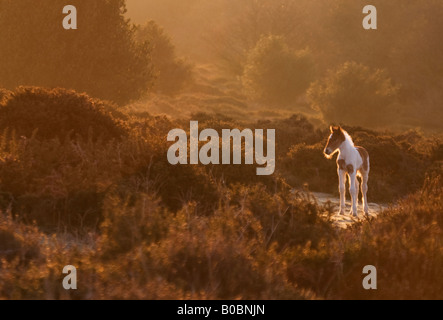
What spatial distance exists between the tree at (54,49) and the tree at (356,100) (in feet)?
87.5

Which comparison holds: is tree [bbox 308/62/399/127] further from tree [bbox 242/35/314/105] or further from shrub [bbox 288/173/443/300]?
shrub [bbox 288/173/443/300]

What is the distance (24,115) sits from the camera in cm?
1678

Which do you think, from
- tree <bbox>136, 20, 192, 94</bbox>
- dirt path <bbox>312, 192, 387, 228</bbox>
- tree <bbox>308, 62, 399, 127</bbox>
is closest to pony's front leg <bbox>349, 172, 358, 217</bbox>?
dirt path <bbox>312, 192, 387, 228</bbox>

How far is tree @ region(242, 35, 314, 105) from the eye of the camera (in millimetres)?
72562

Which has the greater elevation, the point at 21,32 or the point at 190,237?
the point at 21,32

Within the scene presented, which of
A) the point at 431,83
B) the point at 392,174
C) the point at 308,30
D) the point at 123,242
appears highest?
the point at 308,30

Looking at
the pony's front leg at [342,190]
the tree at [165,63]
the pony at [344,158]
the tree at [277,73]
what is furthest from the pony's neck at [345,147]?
the tree at [277,73]

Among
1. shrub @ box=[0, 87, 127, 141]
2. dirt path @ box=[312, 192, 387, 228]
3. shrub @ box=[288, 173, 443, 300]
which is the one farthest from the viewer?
shrub @ box=[0, 87, 127, 141]

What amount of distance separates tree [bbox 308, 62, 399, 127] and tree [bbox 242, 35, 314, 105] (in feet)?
42.0

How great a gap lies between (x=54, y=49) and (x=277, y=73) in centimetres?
4052

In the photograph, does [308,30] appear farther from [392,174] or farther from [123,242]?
[123,242]
